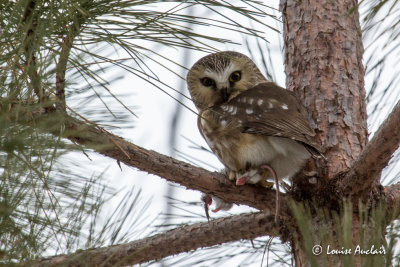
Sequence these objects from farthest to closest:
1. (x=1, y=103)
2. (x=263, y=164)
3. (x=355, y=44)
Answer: (x=355, y=44) < (x=263, y=164) < (x=1, y=103)

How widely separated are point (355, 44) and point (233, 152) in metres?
0.89

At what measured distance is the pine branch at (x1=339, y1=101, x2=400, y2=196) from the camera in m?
1.99

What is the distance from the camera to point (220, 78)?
132 inches

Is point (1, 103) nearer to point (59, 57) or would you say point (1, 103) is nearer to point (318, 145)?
point (59, 57)

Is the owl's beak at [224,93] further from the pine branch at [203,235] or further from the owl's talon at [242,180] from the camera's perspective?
the pine branch at [203,235]

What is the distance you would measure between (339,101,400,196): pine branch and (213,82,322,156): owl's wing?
22 centimetres

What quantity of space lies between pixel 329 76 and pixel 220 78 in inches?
30.1

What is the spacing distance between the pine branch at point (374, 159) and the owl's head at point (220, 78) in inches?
45.0

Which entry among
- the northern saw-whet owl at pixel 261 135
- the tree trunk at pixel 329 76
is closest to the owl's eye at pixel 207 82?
the northern saw-whet owl at pixel 261 135

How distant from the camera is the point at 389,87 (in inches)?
119

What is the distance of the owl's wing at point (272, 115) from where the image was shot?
2551mm

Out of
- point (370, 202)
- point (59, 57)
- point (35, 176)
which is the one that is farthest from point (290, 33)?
point (35, 176)

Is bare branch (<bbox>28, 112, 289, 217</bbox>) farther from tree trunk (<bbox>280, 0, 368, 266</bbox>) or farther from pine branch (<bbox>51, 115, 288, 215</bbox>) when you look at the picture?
tree trunk (<bbox>280, 0, 368, 266</bbox>)

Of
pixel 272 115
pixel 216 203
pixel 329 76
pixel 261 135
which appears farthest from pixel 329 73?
pixel 216 203
